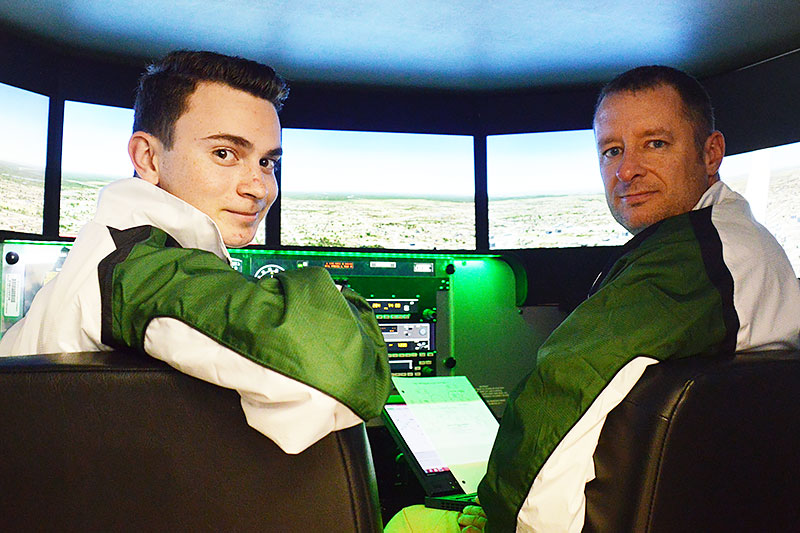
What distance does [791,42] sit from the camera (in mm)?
2992

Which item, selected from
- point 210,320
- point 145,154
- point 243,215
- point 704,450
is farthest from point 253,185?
point 704,450

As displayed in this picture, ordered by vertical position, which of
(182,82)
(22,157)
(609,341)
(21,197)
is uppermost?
(22,157)

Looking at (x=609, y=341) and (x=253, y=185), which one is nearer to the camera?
(x=609, y=341)

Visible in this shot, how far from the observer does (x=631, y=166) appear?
3.67ft

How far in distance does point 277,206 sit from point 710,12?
83.3 inches

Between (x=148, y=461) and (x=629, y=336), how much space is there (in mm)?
525

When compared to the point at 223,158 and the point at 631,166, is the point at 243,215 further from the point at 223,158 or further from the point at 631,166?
the point at 631,166

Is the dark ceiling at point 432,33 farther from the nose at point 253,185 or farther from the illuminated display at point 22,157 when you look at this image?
the nose at point 253,185

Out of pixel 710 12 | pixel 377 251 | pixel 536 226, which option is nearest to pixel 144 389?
pixel 377 251

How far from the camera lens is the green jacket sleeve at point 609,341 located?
2.36 feet

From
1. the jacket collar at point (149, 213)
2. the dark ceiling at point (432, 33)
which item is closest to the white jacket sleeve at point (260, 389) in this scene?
the jacket collar at point (149, 213)

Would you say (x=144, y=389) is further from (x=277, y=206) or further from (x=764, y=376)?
(x=277, y=206)

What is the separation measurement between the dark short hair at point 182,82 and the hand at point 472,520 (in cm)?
77

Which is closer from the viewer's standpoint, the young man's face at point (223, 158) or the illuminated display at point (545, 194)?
the young man's face at point (223, 158)
